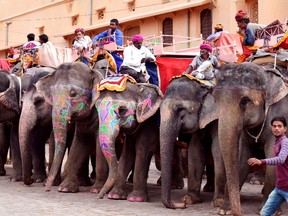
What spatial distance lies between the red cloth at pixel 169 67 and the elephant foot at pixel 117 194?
2203mm

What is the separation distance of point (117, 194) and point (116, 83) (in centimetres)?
180

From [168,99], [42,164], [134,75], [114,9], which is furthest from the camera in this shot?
[114,9]

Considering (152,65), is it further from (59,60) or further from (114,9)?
(114,9)

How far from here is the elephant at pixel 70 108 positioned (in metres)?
11.4

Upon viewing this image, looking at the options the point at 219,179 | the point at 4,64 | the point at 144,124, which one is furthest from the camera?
the point at 4,64

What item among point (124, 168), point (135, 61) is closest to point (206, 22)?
point (135, 61)

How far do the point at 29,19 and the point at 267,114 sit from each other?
31.5 meters

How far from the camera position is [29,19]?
3894 centimetres

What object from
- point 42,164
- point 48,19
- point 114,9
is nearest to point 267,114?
point 42,164

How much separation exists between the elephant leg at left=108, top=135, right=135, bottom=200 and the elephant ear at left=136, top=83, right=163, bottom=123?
0.68 meters

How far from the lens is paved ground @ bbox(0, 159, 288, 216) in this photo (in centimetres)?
923

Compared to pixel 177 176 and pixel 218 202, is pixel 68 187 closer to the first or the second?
pixel 177 176

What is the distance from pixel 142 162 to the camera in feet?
35.7

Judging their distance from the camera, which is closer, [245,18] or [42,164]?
[245,18]
